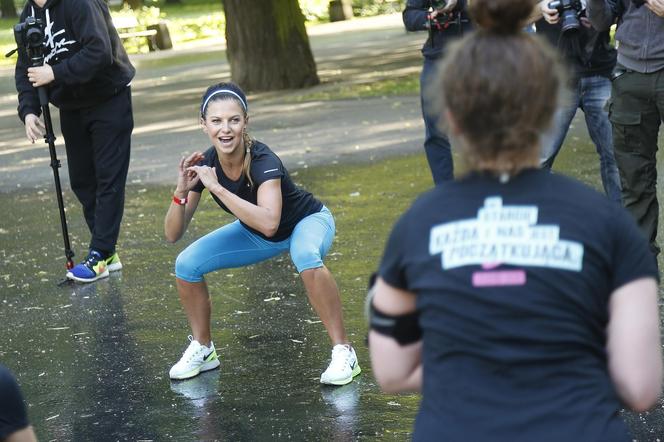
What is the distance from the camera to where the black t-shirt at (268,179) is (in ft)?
17.0

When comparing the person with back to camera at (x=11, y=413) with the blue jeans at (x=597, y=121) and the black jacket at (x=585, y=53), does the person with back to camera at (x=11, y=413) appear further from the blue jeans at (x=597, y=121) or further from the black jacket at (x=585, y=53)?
the black jacket at (x=585, y=53)

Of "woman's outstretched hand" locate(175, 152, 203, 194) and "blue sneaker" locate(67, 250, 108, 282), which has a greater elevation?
"woman's outstretched hand" locate(175, 152, 203, 194)

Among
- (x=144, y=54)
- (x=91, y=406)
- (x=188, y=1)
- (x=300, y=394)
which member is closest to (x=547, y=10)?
(x=300, y=394)

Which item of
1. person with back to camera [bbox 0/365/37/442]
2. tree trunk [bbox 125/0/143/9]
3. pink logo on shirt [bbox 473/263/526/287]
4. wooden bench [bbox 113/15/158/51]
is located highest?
pink logo on shirt [bbox 473/263/526/287]

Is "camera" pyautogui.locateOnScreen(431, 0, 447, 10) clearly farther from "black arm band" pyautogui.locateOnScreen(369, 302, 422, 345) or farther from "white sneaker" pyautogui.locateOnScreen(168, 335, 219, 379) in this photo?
"black arm band" pyautogui.locateOnScreen(369, 302, 422, 345)

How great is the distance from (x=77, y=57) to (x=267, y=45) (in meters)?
10.3

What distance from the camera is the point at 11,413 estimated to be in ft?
8.29

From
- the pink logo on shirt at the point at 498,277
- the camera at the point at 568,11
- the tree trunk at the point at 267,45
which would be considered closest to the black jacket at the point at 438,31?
the camera at the point at 568,11

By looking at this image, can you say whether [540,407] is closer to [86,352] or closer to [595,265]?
[595,265]

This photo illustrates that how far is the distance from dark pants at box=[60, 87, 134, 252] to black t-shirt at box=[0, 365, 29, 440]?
5.11 m

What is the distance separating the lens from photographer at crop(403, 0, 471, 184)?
8070 mm

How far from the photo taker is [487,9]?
2283mm

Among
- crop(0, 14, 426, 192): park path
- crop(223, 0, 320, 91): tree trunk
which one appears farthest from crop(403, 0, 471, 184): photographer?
crop(223, 0, 320, 91): tree trunk

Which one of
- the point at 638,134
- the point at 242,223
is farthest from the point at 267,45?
the point at 242,223
